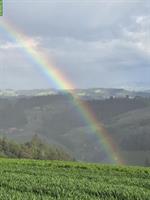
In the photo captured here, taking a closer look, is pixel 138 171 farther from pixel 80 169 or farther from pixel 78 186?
pixel 78 186

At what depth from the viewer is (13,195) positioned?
16.8m

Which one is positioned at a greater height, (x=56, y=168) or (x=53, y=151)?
(x=53, y=151)

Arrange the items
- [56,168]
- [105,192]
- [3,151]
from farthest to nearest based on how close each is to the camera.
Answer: [3,151]
[56,168]
[105,192]

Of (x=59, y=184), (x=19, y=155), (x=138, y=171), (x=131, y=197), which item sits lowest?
(x=131, y=197)

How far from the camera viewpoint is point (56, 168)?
107 feet

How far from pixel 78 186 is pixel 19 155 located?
106420 mm

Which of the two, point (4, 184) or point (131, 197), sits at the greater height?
point (4, 184)

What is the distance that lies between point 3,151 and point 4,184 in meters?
115

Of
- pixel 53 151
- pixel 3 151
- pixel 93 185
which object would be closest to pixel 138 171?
pixel 93 185

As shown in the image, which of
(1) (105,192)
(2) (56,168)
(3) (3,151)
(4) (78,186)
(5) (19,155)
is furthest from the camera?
(3) (3,151)

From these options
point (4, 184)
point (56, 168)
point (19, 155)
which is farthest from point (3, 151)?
point (4, 184)

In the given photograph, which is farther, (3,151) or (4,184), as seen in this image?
(3,151)

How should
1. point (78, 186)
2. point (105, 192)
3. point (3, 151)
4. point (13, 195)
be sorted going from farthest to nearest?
point (3, 151)
point (78, 186)
point (105, 192)
point (13, 195)

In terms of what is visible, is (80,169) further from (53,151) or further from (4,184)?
(53,151)
